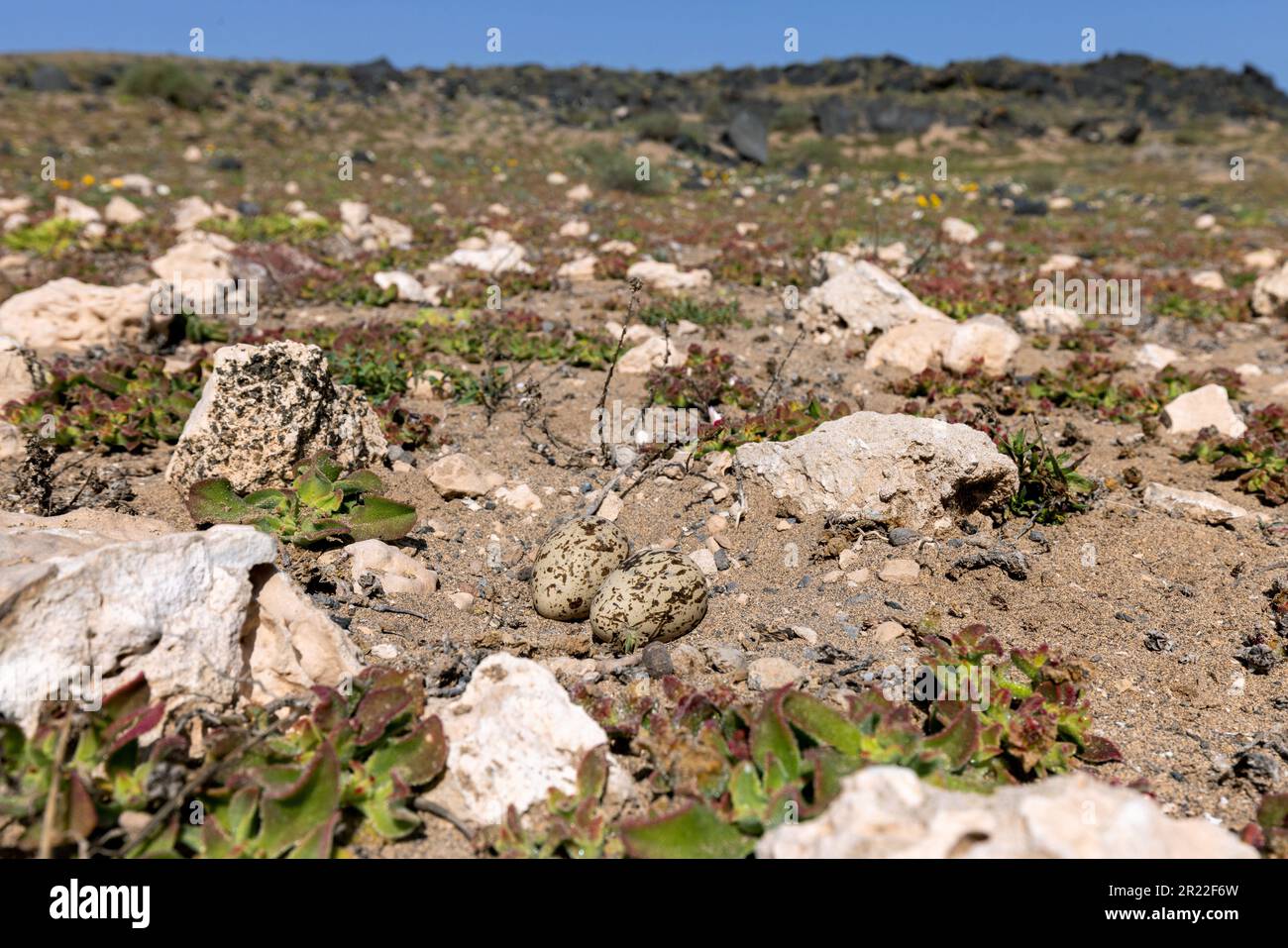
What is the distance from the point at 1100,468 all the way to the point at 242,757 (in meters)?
5.61

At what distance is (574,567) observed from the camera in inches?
173

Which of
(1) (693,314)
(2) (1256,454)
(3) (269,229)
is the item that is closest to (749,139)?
(3) (269,229)

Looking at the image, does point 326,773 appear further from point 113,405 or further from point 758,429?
point 113,405

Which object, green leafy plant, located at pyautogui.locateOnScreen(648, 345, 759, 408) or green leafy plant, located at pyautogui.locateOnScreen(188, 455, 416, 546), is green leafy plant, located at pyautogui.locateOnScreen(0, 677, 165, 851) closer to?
green leafy plant, located at pyautogui.locateOnScreen(188, 455, 416, 546)

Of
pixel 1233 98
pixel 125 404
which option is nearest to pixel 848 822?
pixel 125 404

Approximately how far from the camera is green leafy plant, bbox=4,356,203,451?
5742 mm

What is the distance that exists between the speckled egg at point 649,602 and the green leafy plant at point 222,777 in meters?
1.30

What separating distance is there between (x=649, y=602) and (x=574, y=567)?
1.73 feet

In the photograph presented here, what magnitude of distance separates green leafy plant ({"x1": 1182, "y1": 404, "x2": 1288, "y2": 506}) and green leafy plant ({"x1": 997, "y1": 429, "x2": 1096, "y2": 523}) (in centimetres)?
131

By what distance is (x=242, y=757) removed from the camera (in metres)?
2.71

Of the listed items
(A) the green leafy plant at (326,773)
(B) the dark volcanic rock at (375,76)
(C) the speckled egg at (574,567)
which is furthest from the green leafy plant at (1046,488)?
(B) the dark volcanic rock at (375,76)

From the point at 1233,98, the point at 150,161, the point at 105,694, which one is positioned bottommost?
the point at 105,694

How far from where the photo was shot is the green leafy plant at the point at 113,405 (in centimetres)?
574
